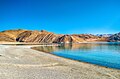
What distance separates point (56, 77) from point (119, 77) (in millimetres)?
7275

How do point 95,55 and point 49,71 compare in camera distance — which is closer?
point 49,71

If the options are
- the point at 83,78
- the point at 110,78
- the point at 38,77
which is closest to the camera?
the point at 38,77

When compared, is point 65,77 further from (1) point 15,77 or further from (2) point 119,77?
(2) point 119,77

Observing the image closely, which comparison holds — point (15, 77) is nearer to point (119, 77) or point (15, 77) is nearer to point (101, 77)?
point (101, 77)

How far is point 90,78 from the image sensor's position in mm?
15336

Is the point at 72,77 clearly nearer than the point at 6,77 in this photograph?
No

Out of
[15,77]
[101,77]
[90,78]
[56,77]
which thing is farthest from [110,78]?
[15,77]

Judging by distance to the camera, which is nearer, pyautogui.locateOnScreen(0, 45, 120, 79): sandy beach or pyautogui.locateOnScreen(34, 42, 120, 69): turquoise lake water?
pyautogui.locateOnScreen(0, 45, 120, 79): sandy beach

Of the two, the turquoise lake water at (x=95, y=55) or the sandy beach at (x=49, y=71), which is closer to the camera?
the sandy beach at (x=49, y=71)

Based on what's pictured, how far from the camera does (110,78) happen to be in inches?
635

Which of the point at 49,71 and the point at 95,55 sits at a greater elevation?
the point at 49,71

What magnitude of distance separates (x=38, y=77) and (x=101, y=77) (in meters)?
6.62

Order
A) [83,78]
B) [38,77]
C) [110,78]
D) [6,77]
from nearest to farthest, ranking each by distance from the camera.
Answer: [6,77] < [38,77] < [83,78] < [110,78]

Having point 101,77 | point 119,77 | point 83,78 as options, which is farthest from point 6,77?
point 119,77
